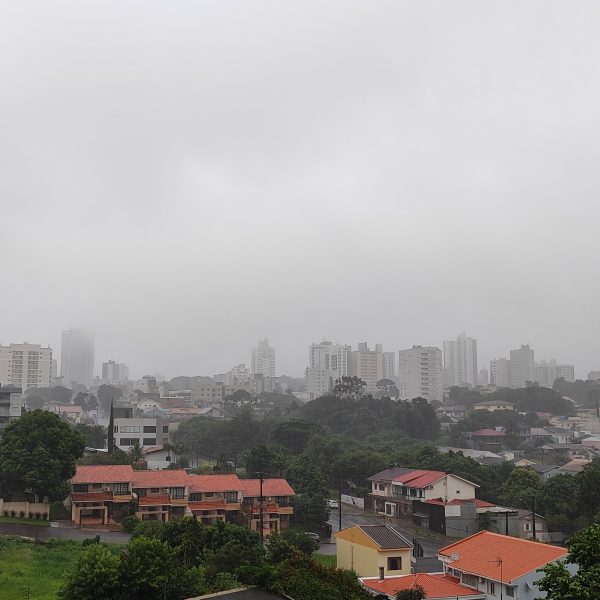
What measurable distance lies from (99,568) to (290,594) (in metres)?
4.99

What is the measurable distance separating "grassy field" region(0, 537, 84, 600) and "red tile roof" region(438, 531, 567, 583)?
11998mm

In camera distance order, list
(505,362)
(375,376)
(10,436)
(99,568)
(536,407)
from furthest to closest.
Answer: (505,362) → (375,376) → (536,407) → (10,436) → (99,568)

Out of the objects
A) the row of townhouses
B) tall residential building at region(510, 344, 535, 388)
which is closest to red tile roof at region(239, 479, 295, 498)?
the row of townhouses

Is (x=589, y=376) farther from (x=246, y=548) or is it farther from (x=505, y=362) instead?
(x=246, y=548)

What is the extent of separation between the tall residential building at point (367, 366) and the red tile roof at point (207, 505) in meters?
110

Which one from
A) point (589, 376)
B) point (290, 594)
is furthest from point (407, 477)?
point (589, 376)

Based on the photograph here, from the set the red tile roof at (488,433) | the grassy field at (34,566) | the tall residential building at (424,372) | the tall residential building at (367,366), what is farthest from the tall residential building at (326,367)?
the grassy field at (34,566)

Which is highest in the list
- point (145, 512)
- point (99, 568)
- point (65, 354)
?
point (65, 354)

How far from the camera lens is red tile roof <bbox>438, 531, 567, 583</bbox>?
1917cm

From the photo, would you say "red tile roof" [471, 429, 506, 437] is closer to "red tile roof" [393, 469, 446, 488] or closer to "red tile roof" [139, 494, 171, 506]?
"red tile roof" [393, 469, 446, 488]

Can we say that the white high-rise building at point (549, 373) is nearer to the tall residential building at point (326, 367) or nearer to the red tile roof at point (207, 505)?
the tall residential building at point (326, 367)

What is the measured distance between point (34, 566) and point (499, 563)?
568 inches

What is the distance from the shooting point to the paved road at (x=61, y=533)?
90.2 feet

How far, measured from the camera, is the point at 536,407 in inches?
3762
